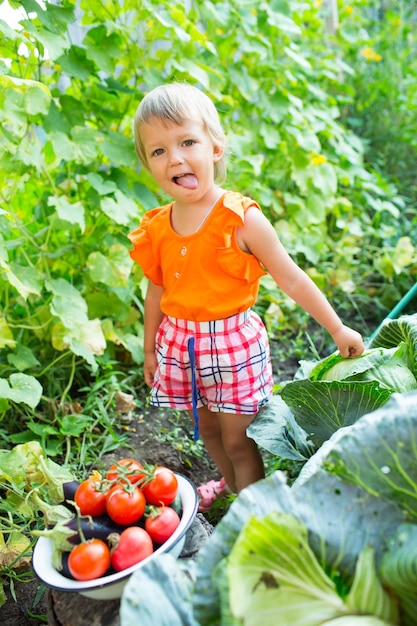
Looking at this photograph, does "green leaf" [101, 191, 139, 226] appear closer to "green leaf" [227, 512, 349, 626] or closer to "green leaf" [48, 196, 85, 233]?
"green leaf" [48, 196, 85, 233]

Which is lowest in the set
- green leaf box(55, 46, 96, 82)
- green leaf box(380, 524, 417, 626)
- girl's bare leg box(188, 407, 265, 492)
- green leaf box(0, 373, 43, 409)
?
girl's bare leg box(188, 407, 265, 492)

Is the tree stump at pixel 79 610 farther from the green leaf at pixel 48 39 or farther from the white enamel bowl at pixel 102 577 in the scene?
the green leaf at pixel 48 39

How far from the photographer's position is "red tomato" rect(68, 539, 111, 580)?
3.98 feet

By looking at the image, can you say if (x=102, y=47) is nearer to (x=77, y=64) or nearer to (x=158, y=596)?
(x=77, y=64)

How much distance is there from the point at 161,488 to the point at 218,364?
52cm

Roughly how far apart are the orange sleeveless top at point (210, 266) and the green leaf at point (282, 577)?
86 centimetres

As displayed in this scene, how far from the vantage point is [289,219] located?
3.85 m

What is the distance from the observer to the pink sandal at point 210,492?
2.14 meters

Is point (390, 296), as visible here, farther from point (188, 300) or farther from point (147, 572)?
point (147, 572)

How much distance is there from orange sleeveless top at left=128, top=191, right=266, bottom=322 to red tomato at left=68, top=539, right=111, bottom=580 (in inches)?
30.1

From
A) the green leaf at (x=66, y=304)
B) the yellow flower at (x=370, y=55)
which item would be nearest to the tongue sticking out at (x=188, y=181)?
the green leaf at (x=66, y=304)

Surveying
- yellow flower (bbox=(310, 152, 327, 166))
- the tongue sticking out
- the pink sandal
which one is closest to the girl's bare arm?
the tongue sticking out

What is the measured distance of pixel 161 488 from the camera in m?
1.37

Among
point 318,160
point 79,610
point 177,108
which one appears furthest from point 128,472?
point 318,160
